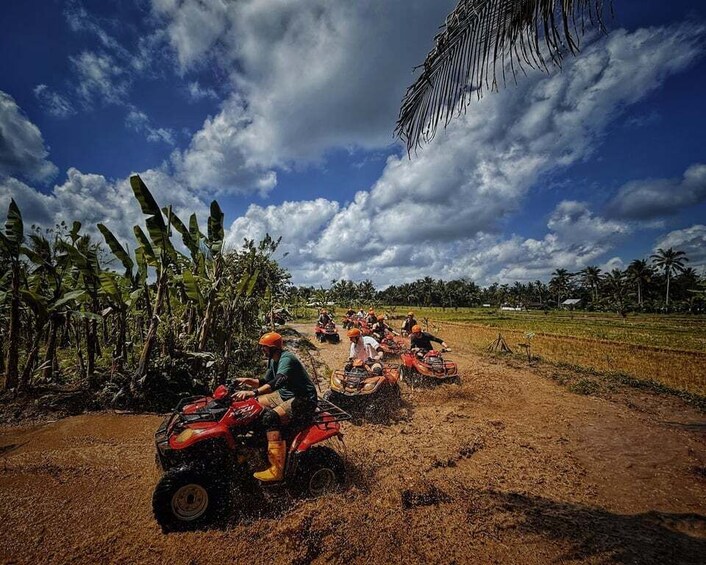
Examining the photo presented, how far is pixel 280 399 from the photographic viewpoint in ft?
13.3

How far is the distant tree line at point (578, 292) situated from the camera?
209 ft

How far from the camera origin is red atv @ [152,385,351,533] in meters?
3.27

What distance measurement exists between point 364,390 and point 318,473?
10.4ft

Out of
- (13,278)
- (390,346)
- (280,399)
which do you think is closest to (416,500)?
(280,399)

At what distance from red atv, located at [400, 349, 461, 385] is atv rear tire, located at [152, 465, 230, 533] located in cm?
670

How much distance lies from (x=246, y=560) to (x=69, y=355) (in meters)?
10.0

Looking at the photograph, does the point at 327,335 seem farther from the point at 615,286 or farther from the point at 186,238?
the point at 615,286

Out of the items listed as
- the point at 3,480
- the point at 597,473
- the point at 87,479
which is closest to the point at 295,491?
the point at 87,479

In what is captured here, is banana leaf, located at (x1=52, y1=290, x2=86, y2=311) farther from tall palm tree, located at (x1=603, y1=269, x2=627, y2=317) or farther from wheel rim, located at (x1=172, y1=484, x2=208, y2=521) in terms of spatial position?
tall palm tree, located at (x1=603, y1=269, x2=627, y2=317)

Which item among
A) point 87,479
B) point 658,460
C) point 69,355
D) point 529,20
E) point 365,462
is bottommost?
point 658,460

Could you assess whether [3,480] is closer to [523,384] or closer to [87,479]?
[87,479]

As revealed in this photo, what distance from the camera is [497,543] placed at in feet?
11.5

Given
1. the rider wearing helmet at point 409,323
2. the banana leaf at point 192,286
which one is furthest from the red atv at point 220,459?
the rider wearing helmet at point 409,323

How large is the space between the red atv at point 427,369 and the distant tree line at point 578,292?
119 ft
